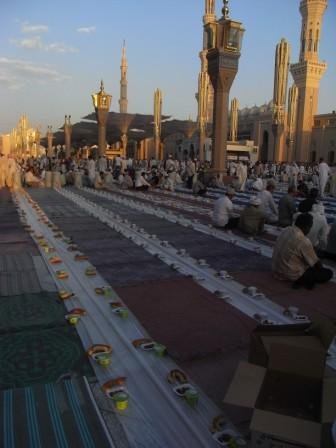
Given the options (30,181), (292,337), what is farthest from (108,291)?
(30,181)

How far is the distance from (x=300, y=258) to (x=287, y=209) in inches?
145

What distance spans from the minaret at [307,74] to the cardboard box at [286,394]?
4759 cm

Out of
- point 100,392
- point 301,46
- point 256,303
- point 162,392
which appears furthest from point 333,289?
point 301,46

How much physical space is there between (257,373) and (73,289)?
270 cm

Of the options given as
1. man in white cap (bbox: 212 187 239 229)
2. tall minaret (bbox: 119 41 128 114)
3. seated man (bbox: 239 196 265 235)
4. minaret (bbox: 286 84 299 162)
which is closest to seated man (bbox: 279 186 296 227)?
seated man (bbox: 239 196 265 235)

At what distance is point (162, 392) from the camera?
2510 mm

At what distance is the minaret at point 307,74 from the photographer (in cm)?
4528

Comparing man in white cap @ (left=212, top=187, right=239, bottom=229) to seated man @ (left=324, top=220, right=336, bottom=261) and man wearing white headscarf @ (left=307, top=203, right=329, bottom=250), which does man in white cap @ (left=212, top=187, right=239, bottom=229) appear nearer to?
man wearing white headscarf @ (left=307, top=203, right=329, bottom=250)

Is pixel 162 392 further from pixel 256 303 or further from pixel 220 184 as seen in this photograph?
pixel 220 184

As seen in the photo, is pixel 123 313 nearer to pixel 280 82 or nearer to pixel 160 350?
pixel 160 350

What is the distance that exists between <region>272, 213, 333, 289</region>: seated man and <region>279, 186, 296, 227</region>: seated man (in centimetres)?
354

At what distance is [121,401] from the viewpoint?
2.32 m

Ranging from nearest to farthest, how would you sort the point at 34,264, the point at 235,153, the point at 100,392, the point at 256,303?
the point at 100,392, the point at 256,303, the point at 34,264, the point at 235,153

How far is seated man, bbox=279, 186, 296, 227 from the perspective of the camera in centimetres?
802
